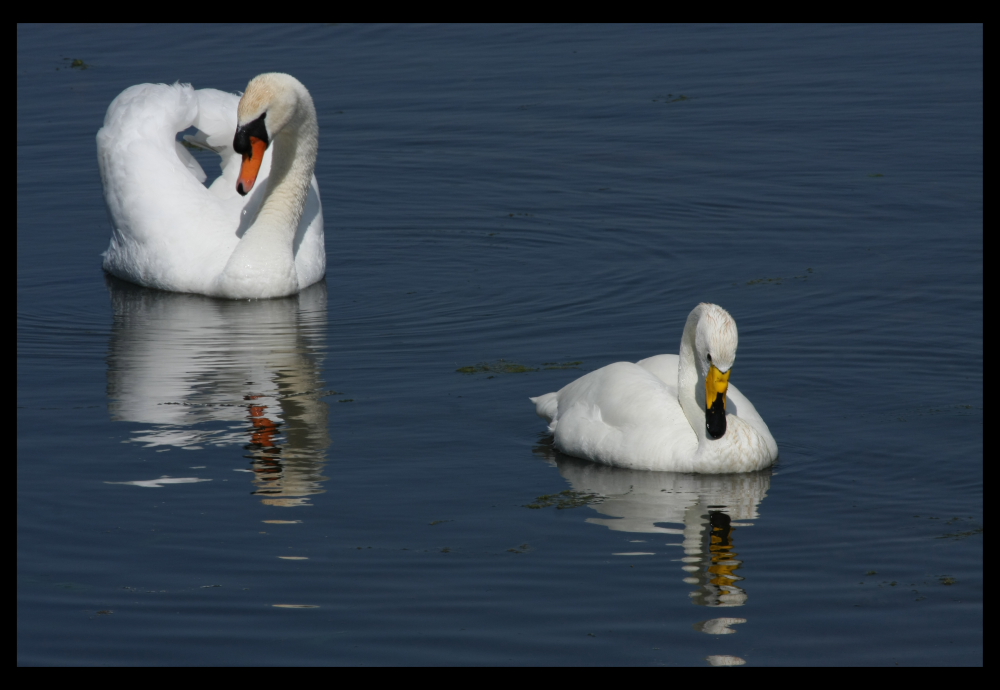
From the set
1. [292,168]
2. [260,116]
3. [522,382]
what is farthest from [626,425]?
[292,168]

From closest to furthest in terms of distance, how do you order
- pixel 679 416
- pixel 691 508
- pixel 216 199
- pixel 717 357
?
pixel 691 508
pixel 717 357
pixel 679 416
pixel 216 199

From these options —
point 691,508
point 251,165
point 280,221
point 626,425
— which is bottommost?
point 691,508

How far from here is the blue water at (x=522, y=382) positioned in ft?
26.1

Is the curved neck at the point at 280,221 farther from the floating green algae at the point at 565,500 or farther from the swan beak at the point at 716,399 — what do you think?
the swan beak at the point at 716,399

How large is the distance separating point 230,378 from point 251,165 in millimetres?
2542

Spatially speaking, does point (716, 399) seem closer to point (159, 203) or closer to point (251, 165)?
point (251, 165)

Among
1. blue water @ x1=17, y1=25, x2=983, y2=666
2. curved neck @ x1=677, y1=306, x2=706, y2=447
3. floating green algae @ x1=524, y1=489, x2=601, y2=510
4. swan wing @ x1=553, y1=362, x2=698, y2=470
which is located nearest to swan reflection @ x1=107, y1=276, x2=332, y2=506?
blue water @ x1=17, y1=25, x2=983, y2=666

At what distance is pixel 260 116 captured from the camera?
45.4ft

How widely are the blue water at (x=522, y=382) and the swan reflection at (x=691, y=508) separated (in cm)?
3

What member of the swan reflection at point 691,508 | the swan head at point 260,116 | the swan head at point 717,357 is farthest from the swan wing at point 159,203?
the swan head at point 717,357

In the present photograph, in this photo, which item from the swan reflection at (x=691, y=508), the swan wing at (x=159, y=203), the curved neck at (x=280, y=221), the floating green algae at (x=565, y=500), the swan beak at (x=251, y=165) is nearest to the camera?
the swan reflection at (x=691, y=508)

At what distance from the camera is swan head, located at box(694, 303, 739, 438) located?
952 centimetres

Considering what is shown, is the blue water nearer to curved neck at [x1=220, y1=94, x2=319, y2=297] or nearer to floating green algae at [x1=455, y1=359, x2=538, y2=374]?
floating green algae at [x1=455, y1=359, x2=538, y2=374]

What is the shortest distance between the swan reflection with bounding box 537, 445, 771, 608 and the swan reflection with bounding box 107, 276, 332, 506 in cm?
164
